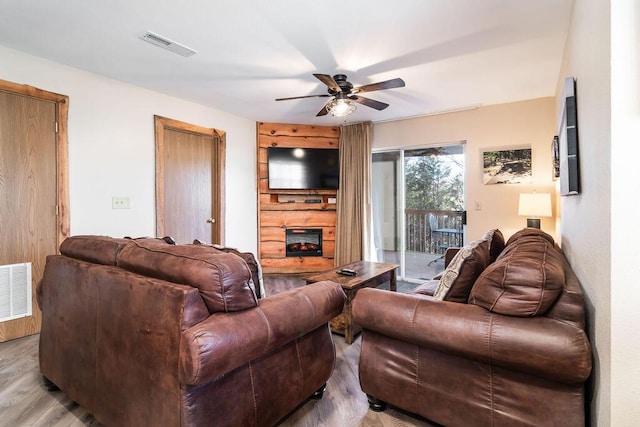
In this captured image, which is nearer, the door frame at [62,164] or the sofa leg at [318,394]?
the sofa leg at [318,394]

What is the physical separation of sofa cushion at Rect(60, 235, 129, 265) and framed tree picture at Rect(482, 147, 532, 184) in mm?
4115

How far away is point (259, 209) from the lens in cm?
521

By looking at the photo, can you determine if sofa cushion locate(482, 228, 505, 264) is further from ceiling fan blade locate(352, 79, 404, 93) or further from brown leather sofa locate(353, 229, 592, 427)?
ceiling fan blade locate(352, 79, 404, 93)

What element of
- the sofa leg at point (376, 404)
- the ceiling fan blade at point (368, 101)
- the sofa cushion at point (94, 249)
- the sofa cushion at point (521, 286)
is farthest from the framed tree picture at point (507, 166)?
the sofa cushion at point (94, 249)

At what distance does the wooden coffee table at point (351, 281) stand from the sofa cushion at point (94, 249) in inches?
62.4

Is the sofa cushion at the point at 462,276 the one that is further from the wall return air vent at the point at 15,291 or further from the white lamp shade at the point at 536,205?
the wall return air vent at the point at 15,291

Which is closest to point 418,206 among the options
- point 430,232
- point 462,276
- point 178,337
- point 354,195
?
point 430,232

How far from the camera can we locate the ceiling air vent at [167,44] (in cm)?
251

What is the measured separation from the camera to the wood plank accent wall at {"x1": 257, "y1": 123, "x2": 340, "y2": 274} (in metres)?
5.18

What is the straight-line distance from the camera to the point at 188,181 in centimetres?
421

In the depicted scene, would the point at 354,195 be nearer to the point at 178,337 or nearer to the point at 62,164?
the point at 62,164

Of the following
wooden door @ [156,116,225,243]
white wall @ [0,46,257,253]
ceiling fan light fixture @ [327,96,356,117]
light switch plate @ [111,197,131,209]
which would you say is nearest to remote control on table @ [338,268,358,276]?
ceiling fan light fixture @ [327,96,356,117]

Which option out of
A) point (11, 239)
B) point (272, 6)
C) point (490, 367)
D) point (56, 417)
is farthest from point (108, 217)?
point (490, 367)

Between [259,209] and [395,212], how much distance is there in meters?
2.16
